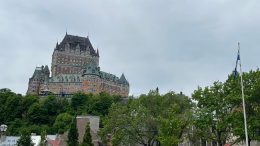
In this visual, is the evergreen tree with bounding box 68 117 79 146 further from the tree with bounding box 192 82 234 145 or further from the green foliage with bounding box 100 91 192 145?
the tree with bounding box 192 82 234 145

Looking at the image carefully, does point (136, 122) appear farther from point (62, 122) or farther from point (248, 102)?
point (62, 122)

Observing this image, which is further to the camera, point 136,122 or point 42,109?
point 42,109

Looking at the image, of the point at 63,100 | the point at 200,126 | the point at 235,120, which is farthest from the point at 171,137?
the point at 63,100

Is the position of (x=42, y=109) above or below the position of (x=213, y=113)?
above

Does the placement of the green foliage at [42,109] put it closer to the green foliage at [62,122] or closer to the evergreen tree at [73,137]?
the green foliage at [62,122]

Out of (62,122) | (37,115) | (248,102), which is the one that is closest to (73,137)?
(248,102)

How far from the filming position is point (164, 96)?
82312 millimetres

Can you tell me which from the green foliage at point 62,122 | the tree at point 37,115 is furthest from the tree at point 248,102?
the tree at point 37,115

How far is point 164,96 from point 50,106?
10428cm

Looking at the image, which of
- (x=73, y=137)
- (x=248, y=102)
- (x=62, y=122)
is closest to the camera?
(x=248, y=102)

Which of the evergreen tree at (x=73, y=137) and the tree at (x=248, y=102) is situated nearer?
the tree at (x=248, y=102)

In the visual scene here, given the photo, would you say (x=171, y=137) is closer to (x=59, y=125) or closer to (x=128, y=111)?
(x=128, y=111)

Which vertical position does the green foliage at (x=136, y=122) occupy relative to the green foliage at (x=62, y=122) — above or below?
below

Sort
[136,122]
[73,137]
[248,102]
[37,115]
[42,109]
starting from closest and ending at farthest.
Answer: [248,102], [73,137], [136,122], [37,115], [42,109]
